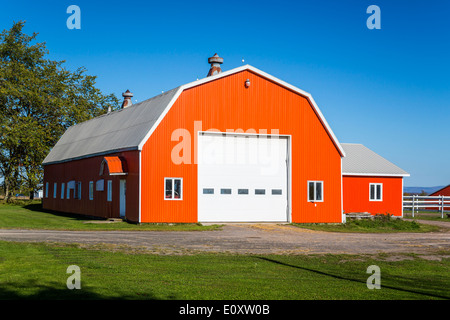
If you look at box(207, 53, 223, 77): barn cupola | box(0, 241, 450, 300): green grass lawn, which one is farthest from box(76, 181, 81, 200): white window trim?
box(0, 241, 450, 300): green grass lawn

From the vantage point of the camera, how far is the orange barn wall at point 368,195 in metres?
36.5

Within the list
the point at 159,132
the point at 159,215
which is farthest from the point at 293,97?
the point at 159,215

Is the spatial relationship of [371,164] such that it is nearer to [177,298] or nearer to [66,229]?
[66,229]

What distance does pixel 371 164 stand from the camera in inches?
1513

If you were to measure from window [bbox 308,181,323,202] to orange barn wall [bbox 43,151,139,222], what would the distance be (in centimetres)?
928

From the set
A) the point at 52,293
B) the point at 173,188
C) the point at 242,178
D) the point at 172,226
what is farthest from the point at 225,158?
the point at 52,293

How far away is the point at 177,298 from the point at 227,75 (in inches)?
794

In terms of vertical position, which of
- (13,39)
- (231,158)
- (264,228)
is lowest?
(264,228)

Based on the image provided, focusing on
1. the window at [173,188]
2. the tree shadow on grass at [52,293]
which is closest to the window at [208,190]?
the window at [173,188]

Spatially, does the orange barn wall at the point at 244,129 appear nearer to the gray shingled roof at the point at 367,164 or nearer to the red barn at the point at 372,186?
the red barn at the point at 372,186

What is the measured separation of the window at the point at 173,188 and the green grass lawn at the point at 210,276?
11184 millimetres

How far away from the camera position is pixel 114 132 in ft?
106

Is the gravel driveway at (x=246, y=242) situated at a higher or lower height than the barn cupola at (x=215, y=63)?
lower
